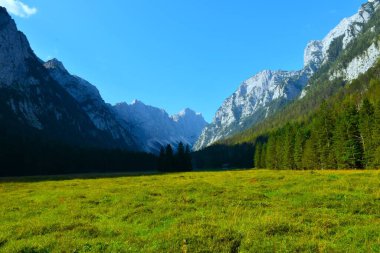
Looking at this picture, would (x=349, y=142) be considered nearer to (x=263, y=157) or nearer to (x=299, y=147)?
(x=299, y=147)

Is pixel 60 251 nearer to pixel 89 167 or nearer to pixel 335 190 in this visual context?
pixel 335 190

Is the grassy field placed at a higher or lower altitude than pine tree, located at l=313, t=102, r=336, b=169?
lower

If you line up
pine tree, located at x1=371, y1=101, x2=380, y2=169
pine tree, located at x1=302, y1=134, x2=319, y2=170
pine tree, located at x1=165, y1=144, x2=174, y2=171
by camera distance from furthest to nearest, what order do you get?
1. pine tree, located at x1=165, y1=144, x2=174, y2=171
2. pine tree, located at x1=302, y1=134, x2=319, y2=170
3. pine tree, located at x1=371, y1=101, x2=380, y2=169

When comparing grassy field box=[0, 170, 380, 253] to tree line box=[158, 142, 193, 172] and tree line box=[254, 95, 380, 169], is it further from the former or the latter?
tree line box=[158, 142, 193, 172]

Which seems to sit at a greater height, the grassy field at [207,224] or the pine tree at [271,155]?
the pine tree at [271,155]

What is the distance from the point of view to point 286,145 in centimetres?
12131

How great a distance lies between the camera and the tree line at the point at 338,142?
80.1 m

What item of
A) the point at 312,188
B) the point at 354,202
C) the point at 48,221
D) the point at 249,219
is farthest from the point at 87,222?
the point at 312,188

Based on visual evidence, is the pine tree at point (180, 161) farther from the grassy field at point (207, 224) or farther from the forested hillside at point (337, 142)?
the grassy field at point (207, 224)

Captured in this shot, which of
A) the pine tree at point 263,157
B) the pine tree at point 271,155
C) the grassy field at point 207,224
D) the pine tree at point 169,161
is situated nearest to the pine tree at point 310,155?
the pine tree at point 271,155

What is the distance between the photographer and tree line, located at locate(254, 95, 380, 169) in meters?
80.1

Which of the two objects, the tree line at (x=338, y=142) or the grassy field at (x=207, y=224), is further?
the tree line at (x=338, y=142)

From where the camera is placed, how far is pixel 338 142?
87875mm

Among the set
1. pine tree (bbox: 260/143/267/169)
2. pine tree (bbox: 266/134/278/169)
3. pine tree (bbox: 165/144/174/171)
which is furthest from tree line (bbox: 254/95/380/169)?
pine tree (bbox: 165/144/174/171)
